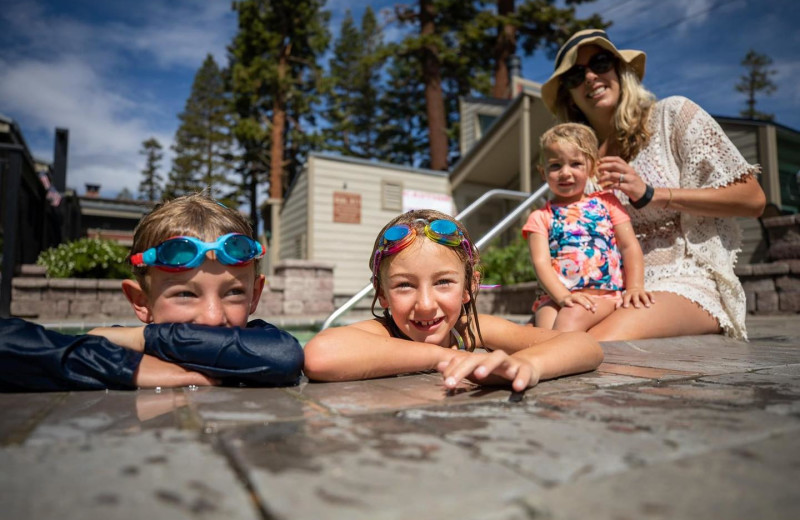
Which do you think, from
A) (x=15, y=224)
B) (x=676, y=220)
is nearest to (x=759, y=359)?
(x=676, y=220)

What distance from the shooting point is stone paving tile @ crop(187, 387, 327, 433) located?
43.5 inches

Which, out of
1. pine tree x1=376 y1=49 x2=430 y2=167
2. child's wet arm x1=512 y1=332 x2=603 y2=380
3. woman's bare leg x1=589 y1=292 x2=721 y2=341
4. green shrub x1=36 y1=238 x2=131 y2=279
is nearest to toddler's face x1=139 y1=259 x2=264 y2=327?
child's wet arm x1=512 y1=332 x2=603 y2=380

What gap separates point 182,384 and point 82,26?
30.7 meters

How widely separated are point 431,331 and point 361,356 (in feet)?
1.26

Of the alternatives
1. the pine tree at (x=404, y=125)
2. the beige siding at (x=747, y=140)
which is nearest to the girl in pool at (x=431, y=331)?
the beige siding at (x=747, y=140)

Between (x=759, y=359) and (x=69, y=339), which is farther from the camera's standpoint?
(x=759, y=359)

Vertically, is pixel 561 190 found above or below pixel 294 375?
above

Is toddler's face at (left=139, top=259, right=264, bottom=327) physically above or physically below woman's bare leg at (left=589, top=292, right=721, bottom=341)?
above

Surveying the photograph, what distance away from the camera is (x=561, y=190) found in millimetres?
3072

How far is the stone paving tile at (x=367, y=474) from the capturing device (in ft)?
2.05

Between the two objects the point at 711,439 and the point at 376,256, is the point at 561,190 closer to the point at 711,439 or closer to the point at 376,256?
the point at 376,256

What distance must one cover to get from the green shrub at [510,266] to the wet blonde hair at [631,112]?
519cm

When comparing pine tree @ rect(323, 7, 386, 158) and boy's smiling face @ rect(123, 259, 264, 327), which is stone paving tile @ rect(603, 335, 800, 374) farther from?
pine tree @ rect(323, 7, 386, 158)

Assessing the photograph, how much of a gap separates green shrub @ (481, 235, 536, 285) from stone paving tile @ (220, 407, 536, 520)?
24.8 feet
